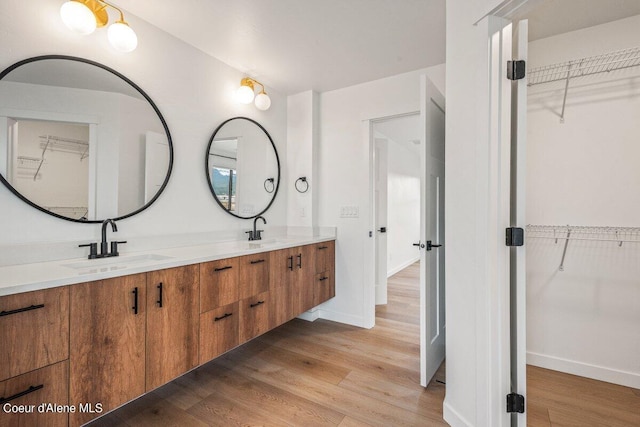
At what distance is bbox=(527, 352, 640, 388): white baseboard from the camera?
74.1 inches

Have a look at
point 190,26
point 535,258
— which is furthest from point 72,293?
point 535,258

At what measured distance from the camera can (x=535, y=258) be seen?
2178 millimetres

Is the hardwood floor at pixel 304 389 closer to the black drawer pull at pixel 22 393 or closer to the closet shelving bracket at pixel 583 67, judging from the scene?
the black drawer pull at pixel 22 393

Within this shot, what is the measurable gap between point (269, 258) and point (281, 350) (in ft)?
2.65

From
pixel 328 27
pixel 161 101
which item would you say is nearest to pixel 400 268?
pixel 328 27

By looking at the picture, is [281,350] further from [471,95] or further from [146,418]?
[471,95]

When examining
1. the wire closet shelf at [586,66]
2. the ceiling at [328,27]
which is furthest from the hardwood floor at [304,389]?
the ceiling at [328,27]

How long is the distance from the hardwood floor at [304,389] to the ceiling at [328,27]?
7.92ft

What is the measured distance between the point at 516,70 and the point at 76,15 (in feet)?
7.04

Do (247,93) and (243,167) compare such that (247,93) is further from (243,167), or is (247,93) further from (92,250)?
(92,250)

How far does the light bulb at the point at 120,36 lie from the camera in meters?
1.64

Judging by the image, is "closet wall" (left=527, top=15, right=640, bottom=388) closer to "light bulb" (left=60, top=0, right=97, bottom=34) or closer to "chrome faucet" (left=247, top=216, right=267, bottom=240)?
"chrome faucet" (left=247, top=216, right=267, bottom=240)

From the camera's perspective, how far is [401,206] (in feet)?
18.7

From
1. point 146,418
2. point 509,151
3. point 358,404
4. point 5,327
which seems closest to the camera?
point 5,327
